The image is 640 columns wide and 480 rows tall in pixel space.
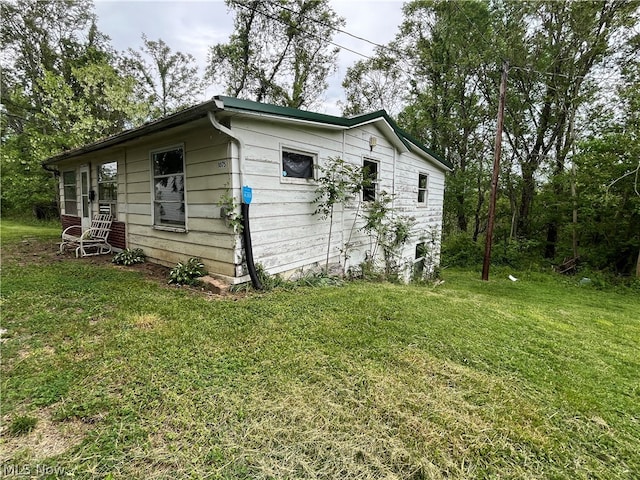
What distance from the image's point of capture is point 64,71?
13898 mm

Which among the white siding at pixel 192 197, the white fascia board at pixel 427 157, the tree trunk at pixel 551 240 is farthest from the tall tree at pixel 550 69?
the white siding at pixel 192 197

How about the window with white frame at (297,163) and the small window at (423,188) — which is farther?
the small window at (423,188)

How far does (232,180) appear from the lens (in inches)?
159

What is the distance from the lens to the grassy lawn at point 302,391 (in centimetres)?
155

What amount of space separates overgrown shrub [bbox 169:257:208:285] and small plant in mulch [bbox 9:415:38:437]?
267cm

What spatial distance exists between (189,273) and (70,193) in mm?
6810

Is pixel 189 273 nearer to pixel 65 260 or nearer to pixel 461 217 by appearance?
pixel 65 260

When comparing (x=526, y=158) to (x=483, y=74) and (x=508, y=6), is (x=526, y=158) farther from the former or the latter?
(x=508, y=6)

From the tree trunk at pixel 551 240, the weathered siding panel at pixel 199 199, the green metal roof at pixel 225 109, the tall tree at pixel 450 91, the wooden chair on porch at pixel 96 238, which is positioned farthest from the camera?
the tall tree at pixel 450 91

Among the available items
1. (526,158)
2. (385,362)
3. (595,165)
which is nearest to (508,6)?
(526,158)

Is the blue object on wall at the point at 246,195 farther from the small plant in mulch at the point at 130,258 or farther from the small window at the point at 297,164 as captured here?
the small plant in mulch at the point at 130,258

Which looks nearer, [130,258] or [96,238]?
[130,258]

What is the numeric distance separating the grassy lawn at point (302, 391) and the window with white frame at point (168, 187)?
1.74 m

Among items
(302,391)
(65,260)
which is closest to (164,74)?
(65,260)
